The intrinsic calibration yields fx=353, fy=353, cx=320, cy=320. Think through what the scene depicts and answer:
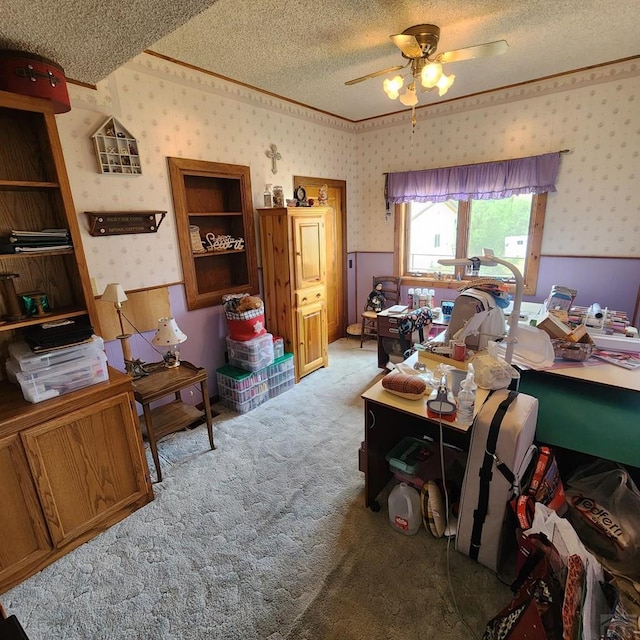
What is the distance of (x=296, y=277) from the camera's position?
3500 mm

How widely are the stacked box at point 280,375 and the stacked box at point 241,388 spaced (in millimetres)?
72

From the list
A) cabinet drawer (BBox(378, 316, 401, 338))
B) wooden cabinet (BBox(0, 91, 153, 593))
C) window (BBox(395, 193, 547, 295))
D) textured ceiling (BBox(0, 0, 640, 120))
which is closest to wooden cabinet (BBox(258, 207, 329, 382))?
cabinet drawer (BBox(378, 316, 401, 338))

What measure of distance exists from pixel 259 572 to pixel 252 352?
5.67ft

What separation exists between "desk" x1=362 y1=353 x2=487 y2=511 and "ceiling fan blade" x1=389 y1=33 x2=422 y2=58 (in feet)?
6.25

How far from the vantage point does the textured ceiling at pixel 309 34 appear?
1.48m

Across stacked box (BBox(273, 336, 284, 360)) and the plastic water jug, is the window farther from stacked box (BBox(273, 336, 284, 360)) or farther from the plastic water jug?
the plastic water jug

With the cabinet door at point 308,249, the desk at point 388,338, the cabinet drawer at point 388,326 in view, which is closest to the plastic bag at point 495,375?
the desk at point 388,338

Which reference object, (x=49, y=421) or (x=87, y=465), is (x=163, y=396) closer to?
(x=87, y=465)

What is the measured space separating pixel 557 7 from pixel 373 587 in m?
3.35

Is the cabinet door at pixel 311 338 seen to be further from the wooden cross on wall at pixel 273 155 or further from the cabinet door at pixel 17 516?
Result: the cabinet door at pixel 17 516

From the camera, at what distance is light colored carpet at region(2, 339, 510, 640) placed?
1506 millimetres

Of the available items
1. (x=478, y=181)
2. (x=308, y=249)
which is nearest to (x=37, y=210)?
(x=308, y=249)

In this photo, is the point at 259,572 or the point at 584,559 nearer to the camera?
the point at 584,559

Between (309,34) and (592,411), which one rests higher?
(309,34)
